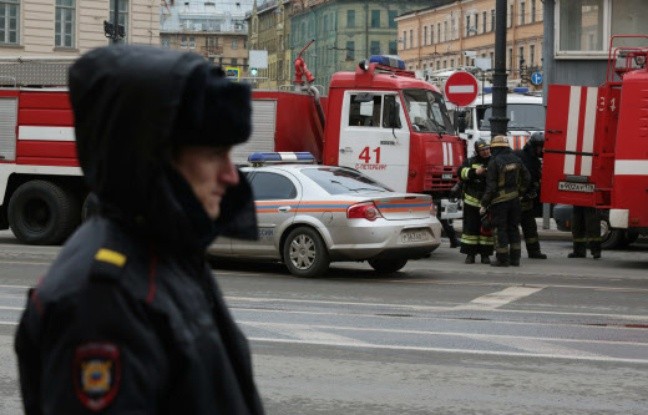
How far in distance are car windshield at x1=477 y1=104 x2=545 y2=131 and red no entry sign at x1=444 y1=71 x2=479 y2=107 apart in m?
4.81

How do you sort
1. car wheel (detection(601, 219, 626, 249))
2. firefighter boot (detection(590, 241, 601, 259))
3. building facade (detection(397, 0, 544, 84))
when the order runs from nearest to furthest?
firefighter boot (detection(590, 241, 601, 259)) < car wheel (detection(601, 219, 626, 249)) < building facade (detection(397, 0, 544, 84))

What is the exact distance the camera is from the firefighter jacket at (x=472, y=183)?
19.1 m

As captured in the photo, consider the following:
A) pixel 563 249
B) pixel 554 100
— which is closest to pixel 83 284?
pixel 554 100

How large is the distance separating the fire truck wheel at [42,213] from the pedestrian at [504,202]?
650cm

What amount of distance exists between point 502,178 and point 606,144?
211 centimetres

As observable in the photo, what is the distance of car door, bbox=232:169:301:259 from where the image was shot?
1662 cm

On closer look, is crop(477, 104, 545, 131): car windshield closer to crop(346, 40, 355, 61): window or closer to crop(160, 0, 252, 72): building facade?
Result: crop(346, 40, 355, 61): window

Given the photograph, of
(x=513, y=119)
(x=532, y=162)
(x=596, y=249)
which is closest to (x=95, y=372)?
(x=596, y=249)

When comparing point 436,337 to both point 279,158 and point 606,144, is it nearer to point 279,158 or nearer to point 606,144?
point 279,158

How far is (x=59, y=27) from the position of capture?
2085 inches

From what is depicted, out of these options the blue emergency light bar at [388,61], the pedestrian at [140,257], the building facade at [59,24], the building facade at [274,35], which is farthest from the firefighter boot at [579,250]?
the building facade at [274,35]

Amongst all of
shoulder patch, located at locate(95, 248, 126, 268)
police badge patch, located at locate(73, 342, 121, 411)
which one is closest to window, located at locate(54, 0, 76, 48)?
shoulder patch, located at locate(95, 248, 126, 268)

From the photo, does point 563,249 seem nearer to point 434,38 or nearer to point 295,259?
point 295,259

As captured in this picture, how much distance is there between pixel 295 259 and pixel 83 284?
46.6 feet
